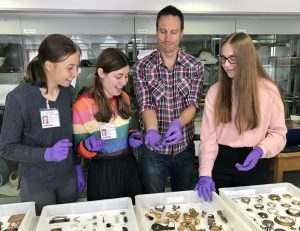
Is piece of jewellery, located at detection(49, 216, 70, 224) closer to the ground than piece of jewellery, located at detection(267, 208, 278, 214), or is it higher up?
higher up

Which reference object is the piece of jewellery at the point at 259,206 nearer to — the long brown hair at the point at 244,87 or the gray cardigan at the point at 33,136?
the long brown hair at the point at 244,87

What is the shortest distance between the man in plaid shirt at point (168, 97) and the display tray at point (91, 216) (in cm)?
56

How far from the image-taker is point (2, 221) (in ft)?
4.13

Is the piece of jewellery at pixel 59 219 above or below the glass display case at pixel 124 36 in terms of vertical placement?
below

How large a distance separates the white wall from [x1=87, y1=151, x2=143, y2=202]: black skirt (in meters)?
1.34

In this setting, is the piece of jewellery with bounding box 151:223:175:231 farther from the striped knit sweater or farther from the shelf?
the shelf

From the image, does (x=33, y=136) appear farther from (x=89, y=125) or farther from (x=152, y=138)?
(x=152, y=138)

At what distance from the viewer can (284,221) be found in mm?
1229

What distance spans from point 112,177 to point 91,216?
1.16 feet

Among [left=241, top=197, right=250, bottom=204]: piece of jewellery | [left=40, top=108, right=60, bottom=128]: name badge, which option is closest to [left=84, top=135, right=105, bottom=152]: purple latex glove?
[left=40, top=108, right=60, bottom=128]: name badge

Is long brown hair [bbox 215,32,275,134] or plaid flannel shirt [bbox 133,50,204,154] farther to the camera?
plaid flannel shirt [bbox 133,50,204,154]

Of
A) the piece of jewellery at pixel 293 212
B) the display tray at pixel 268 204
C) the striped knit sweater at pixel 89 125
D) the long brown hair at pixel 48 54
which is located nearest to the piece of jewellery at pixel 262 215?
the display tray at pixel 268 204

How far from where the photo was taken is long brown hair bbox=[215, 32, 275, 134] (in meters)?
1.52

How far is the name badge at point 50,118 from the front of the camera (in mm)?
1417
